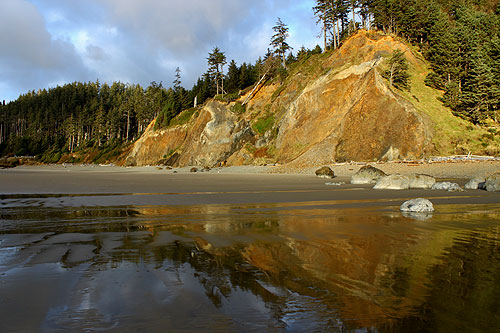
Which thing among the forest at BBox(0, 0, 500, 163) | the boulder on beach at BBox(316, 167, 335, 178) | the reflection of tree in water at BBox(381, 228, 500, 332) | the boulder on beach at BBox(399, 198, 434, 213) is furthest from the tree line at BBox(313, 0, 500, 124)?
the reflection of tree in water at BBox(381, 228, 500, 332)

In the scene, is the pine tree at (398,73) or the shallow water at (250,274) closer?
the shallow water at (250,274)

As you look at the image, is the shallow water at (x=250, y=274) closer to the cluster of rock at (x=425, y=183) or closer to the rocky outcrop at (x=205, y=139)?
the cluster of rock at (x=425, y=183)

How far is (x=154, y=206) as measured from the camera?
31.8ft

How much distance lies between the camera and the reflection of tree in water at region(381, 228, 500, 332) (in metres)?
2.42

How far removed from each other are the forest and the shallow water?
3434 cm

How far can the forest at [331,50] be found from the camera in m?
34.7

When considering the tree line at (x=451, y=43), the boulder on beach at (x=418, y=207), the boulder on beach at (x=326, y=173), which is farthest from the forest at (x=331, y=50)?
the boulder on beach at (x=418, y=207)

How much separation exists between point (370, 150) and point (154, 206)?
84.1 feet

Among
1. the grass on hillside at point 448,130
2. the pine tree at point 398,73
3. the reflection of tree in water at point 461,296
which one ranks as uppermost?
the pine tree at point 398,73

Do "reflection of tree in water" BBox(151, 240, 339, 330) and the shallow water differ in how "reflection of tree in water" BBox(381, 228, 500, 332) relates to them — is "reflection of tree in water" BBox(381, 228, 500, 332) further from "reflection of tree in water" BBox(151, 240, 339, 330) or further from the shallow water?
"reflection of tree in water" BBox(151, 240, 339, 330)

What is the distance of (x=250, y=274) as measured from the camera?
12.0ft

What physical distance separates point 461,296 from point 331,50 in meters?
46.7

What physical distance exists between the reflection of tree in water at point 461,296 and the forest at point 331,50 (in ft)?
114

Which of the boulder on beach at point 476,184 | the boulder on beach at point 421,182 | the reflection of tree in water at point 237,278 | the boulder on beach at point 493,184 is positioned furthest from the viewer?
the boulder on beach at point 421,182
